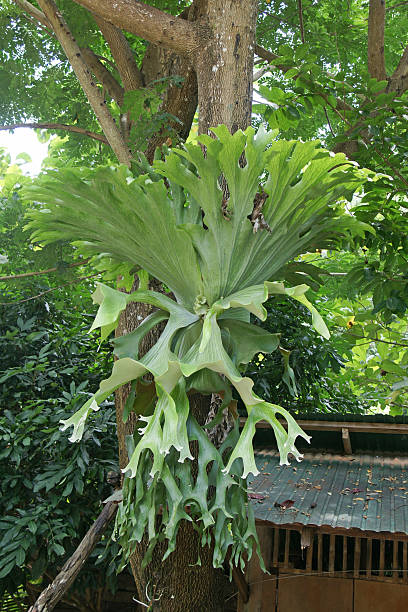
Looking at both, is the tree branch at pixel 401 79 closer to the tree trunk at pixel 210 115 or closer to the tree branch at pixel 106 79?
the tree trunk at pixel 210 115

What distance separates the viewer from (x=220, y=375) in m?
2.25

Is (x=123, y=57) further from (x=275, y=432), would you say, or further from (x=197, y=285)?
(x=275, y=432)

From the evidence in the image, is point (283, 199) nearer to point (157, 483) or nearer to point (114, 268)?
point (114, 268)

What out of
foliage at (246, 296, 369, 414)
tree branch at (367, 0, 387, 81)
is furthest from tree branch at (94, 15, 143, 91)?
foliage at (246, 296, 369, 414)

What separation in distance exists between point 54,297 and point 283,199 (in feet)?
10.5

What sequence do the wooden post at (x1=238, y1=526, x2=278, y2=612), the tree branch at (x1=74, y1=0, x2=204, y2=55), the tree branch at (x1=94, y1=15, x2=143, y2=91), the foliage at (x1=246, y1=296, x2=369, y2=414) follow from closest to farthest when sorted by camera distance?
1. the tree branch at (x1=74, y1=0, x2=204, y2=55)
2. the wooden post at (x1=238, y1=526, x2=278, y2=612)
3. the tree branch at (x1=94, y1=15, x2=143, y2=91)
4. the foliage at (x1=246, y1=296, x2=369, y2=414)

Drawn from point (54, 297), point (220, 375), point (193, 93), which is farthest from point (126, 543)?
point (54, 297)

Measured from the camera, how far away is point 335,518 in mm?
2764

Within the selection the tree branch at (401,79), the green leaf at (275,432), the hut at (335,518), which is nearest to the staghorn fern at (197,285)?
the green leaf at (275,432)

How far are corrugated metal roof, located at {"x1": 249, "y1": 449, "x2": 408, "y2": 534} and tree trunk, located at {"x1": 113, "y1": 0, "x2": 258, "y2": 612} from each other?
0.37 meters

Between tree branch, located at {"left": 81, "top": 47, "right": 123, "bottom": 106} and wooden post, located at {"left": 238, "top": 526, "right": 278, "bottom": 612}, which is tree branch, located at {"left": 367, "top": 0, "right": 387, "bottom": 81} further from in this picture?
wooden post, located at {"left": 238, "top": 526, "right": 278, "bottom": 612}

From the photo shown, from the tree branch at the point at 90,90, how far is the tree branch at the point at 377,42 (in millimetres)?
1925

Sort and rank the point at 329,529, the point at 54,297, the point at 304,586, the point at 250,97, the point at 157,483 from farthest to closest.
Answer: the point at 54,297 < the point at 304,586 < the point at 250,97 < the point at 329,529 < the point at 157,483

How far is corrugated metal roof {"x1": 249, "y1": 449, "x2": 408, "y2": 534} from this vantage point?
108 inches
